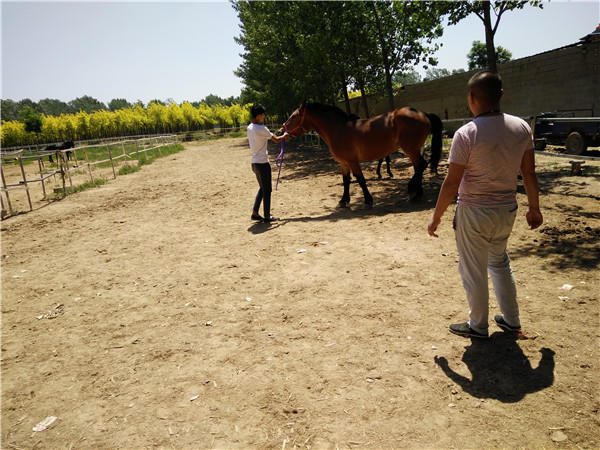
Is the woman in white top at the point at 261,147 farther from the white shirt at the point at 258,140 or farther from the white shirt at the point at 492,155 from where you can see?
the white shirt at the point at 492,155

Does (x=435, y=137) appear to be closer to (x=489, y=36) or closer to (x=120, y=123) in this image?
(x=489, y=36)

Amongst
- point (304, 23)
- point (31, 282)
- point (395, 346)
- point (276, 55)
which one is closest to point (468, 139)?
point (395, 346)

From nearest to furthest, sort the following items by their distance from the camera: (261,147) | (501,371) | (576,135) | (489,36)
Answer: (501,371)
(261,147)
(489,36)
(576,135)

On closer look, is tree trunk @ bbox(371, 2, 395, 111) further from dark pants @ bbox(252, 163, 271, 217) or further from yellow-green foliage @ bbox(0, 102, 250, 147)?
yellow-green foliage @ bbox(0, 102, 250, 147)

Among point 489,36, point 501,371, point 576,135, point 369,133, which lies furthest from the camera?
point 576,135

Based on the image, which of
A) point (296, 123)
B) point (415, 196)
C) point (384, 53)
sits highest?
point (384, 53)

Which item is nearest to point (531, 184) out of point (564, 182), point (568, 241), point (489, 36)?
point (568, 241)

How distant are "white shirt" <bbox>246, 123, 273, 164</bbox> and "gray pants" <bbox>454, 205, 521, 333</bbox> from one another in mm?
4216

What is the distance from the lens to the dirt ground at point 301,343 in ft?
7.00

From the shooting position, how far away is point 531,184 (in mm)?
2439

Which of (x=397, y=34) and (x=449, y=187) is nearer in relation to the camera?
(x=449, y=187)

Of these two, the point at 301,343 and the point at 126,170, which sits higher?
the point at 126,170

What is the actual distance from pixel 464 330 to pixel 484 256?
0.69 metres

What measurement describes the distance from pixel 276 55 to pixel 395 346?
1753cm
